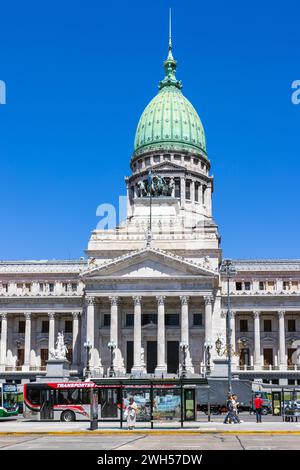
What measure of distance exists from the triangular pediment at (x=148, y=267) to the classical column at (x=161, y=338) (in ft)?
11.7

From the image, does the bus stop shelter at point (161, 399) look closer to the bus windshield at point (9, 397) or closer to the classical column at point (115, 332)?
the bus windshield at point (9, 397)

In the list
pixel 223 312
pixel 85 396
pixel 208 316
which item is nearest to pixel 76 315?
pixel 223 312

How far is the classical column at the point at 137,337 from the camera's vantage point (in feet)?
310

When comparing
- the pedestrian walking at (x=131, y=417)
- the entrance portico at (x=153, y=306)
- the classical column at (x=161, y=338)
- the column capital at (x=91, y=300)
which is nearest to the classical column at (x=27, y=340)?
the entrance portico at (x=153, y=306)

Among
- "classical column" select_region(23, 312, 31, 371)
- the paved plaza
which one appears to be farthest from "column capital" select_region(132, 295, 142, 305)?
the paved plaza

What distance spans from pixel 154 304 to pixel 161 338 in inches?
257

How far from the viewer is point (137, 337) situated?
95.6m

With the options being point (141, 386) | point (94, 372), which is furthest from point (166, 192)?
point (141, 386)

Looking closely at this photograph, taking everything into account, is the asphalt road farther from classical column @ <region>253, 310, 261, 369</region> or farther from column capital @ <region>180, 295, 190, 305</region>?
classical column @ <region>253, 310, 261, 369</region>

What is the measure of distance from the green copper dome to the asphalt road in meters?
98.8

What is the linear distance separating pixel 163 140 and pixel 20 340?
47.3m

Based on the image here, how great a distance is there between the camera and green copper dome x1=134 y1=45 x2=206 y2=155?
13562 cm

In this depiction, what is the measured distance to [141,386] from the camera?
51.0 metres

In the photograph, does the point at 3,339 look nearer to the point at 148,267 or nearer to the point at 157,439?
the point at 148,267
